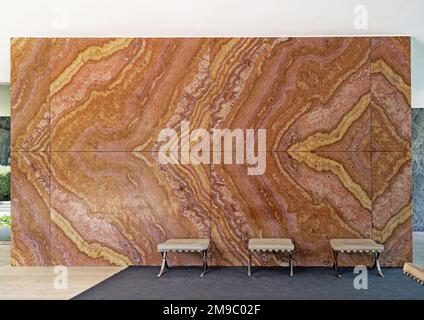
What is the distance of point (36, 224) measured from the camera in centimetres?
604

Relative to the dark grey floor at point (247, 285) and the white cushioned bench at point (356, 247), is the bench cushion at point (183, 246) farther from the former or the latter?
the white cushioned bench at point (356, 247)

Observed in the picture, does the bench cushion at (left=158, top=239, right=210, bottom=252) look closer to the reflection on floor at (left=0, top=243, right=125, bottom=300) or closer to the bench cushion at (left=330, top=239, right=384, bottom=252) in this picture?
the reflection on floor at (left=0, top=243, right=125, bottom=300)

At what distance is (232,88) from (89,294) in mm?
3072

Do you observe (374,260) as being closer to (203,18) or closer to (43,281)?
(203,18)

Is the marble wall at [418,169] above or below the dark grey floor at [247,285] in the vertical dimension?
above

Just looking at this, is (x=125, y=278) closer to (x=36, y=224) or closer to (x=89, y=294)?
(x=89, y=294)

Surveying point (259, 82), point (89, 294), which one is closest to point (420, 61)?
point (259, 82)

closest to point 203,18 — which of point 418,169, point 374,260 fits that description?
point 374,260

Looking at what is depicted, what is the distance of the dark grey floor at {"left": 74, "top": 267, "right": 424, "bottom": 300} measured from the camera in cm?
454

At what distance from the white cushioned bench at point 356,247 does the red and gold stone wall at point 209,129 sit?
1.02 ft

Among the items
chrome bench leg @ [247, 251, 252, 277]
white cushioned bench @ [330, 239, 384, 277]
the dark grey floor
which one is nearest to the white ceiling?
white cushioned bench @ [330, 239, 384, 277]

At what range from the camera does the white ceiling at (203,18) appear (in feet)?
16.4

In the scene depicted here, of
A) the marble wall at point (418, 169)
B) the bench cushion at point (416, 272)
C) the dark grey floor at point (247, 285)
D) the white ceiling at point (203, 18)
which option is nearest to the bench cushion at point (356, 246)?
the dark grey floor at point (247, 285)

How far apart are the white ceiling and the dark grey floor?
3.02 m
